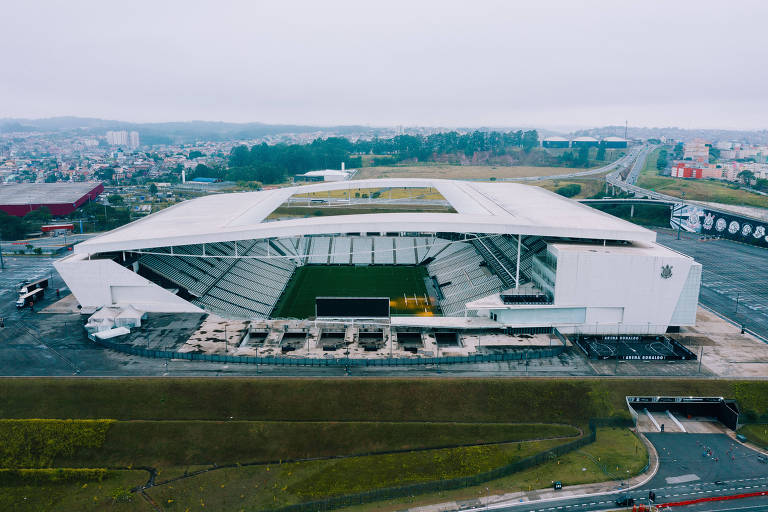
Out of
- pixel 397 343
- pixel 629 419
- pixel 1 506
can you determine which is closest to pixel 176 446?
pixel 1 506

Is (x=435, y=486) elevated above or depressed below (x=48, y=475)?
above

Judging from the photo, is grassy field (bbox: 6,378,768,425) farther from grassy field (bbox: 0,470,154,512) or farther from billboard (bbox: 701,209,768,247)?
billboard (bbox: 701,209,768,247)

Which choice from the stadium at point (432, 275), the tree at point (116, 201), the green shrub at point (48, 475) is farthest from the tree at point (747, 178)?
the green shrub at point (48, 475)

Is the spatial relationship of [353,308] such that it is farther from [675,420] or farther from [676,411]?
[676,411]

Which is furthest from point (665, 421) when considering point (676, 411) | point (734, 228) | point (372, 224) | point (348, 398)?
point (734, 228)

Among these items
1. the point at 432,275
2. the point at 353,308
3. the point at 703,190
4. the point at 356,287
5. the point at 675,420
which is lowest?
the point at 675,420

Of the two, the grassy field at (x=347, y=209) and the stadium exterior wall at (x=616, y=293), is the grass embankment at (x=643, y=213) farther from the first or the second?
the stadium exterior wall at (x=616, y=293)

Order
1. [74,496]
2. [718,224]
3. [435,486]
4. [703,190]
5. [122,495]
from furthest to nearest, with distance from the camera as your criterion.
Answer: [703,190] → [718,224] → [435,486] → [74,496] → [122,495]
